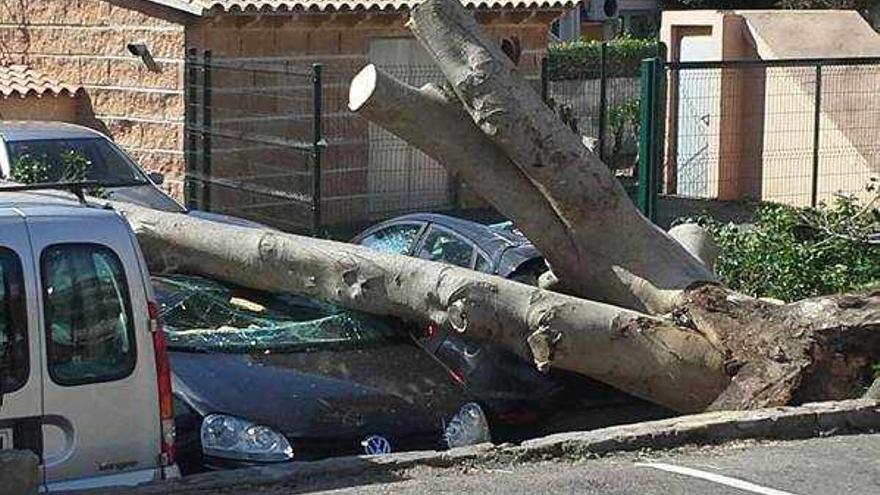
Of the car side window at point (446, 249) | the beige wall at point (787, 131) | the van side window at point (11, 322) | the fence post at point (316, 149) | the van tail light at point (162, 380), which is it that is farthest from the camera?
the beige wall at point (787, 131)

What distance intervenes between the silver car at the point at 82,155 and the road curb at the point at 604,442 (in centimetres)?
738

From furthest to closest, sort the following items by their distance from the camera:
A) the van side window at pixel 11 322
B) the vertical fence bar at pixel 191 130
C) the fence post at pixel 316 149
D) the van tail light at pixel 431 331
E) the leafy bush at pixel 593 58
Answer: the leafy bush at pixel 593 58, the vertical fence bar at pixel 191 130, the fence post at pixel 316 149, the van tail light at pixel 431 331, the van side window at pixel 11 322

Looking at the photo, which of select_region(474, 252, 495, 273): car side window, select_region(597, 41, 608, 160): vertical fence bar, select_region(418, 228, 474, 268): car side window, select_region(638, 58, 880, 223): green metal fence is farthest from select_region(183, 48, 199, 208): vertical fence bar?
select_region(474, 252, 495, 273): car side window

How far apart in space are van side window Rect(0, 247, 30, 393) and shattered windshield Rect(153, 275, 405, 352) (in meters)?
2.09

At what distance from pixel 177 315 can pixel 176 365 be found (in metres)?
0.92

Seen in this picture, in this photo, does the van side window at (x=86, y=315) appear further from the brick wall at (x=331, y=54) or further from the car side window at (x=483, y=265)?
the brick wall at (x=331, y=54)

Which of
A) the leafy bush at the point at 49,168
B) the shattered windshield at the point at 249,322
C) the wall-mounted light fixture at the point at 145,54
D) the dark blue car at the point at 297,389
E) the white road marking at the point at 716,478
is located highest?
the wall-mounted light fixture at the point at 145,54

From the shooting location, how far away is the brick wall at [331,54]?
1978 centimetres

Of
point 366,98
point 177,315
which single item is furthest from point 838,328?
point 177,315

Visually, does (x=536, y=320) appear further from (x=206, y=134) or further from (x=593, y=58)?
(x=593, y=58)

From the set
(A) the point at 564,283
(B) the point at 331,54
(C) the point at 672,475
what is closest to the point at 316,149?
(B) the point at 331,54

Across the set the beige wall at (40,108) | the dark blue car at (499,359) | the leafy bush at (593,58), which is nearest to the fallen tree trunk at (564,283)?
the dark blue car at (499,359)

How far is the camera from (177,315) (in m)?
9.70

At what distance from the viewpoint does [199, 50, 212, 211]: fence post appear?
19.1 m
